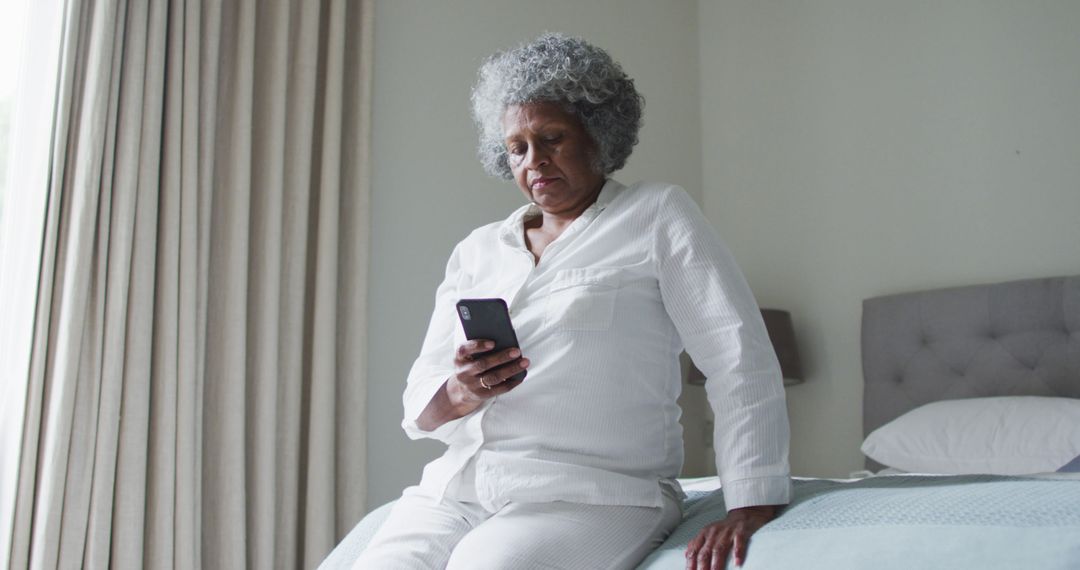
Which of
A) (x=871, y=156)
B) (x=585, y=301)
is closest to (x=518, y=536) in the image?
(x=585, y=301)

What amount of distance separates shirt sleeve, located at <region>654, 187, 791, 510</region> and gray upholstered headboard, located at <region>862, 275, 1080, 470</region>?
162cm

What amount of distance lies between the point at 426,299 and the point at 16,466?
1.21 meters

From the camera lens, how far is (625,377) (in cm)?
127

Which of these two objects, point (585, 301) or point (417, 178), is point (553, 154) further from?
point (417, 178)

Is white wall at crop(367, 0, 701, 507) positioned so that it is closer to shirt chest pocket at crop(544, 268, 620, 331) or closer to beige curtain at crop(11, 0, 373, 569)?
beige curtain at crop(11, 0, 373, 569)

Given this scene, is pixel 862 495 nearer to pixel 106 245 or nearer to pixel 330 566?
pixel 330 566

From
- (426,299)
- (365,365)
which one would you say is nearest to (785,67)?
(426,299)

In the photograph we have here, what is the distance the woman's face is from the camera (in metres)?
1.48

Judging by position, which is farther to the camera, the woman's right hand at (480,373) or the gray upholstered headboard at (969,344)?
the gray upholstered headboard at (969,344)

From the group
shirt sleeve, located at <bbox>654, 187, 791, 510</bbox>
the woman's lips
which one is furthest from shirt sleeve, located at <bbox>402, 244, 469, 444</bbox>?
shirt sleeve, located at <bbox>654, 187, 791, 510</bbox>

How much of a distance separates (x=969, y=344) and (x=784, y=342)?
605 mm

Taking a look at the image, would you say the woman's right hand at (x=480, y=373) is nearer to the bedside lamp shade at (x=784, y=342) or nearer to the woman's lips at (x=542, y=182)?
the woman's lips at (x=542, y=182)

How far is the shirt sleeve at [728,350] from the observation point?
3.80ft

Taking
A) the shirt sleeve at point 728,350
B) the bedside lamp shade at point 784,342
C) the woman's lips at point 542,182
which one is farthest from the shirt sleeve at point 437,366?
the bedside lamp shade at point 784,342
